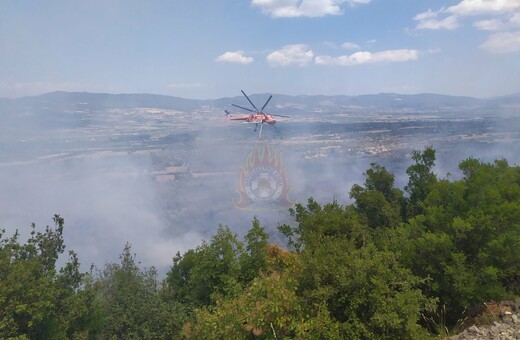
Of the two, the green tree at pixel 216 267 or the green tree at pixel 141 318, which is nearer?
the green tree at pixel 141 318

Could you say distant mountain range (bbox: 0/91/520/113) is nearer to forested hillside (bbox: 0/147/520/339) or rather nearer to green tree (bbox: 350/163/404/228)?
green tree (bbox: 350/163/404/228)

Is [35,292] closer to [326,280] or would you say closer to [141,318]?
[141,318]

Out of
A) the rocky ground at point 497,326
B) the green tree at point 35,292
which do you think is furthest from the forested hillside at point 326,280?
the rocky ground at point 497,326

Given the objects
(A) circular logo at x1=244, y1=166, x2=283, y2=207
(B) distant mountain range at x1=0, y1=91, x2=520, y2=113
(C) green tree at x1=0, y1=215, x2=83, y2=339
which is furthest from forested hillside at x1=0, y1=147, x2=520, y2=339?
(B) distant mountain range at x1=0, y1=91, x2=520, y2=113

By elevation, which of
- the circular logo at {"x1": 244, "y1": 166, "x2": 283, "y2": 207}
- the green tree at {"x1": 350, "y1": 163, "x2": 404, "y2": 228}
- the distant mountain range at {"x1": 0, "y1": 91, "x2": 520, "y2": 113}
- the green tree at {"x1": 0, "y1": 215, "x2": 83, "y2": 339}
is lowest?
the circular logo at {"x1": 244, "y1": 166, "x2": 283, "y2": 207}

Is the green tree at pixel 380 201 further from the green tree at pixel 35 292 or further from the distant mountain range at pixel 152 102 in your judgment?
the distant mountain range at pixel 152 102
